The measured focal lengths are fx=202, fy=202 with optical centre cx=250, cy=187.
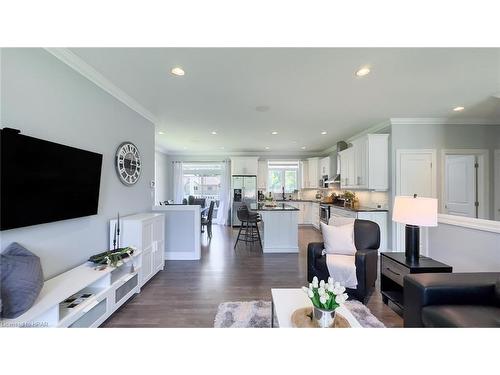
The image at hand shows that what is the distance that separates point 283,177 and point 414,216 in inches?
224

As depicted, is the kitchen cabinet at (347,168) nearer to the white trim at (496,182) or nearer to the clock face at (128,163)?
the white trim at (496,182)

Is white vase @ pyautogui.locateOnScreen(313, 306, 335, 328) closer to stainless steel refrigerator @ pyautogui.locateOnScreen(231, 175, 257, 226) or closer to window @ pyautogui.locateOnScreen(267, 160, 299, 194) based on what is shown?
stainless steel refrigerator @ pyautogui.locateOnScreen(231, 175, 257, 226)

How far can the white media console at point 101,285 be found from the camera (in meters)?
1.41

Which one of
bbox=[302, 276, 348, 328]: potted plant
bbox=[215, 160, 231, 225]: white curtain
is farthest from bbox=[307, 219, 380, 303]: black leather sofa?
bbox=[215, 160, 231, 225]: white curtain

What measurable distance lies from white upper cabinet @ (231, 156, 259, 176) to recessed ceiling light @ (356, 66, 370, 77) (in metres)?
5.08

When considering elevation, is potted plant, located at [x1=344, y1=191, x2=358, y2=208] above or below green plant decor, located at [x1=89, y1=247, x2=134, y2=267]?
above

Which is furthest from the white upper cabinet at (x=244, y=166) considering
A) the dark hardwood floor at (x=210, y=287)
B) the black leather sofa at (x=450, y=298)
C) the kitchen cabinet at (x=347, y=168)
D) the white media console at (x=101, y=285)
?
the black leather sofa at (x=450, y=298)

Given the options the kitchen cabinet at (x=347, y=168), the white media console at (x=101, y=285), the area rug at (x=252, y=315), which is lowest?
the area rug at (x=252, y=315)

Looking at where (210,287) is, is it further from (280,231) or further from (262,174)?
(262,174)

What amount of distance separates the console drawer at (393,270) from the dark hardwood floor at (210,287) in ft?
1.09

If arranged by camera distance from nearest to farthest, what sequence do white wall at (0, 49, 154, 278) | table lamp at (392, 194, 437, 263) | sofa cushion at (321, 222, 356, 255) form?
white wall at (0, 49, 154, 278) < table lamp at (392, 194, 437, 263) < sofa cushion at (321, 222, 356, 255)

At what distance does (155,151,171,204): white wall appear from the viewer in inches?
267
